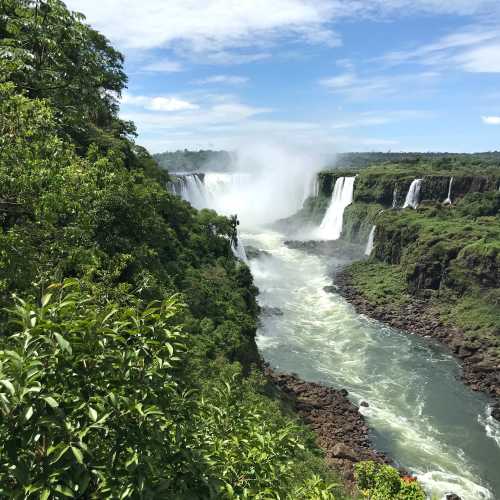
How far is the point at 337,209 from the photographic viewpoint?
272 ft

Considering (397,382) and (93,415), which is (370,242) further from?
(93,415)

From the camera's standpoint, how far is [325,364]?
114 ft

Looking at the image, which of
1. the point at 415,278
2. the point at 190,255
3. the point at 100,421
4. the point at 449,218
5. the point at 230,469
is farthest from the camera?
the point at 449,218

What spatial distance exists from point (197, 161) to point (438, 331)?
12938cm

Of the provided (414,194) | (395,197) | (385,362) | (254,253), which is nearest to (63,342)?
(385,362)

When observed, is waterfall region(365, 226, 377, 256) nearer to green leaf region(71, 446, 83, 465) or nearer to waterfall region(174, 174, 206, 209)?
waterfall region(174, 174, 206, 209)

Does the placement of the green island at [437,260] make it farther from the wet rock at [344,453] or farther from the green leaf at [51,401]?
the green leaf at [51,401]

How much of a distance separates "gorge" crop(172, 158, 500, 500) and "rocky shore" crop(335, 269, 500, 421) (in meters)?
0.74

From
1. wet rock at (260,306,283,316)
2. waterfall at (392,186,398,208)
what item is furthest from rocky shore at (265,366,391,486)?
waterfall at (392,186,398,208)

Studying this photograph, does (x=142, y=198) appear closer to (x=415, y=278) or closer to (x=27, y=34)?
(x=27, y=34)

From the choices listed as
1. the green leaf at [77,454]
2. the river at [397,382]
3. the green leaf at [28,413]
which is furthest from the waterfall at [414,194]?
the green leaf at [28,413]

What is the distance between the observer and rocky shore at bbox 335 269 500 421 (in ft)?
107

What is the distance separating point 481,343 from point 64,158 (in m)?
38.2

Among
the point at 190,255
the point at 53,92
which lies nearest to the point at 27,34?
the point at 53,92
